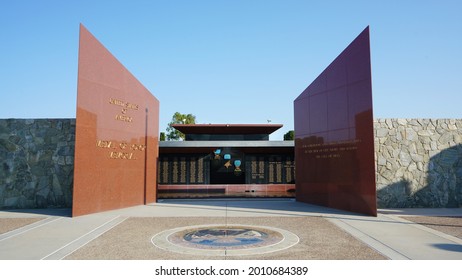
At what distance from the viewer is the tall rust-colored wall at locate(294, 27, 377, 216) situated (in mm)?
13594

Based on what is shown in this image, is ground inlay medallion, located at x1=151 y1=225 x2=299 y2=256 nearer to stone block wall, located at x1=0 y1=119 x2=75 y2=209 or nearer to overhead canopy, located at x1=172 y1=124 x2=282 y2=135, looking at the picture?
stone block wall, located at x1=0 y1=119 x2=75 y2=209

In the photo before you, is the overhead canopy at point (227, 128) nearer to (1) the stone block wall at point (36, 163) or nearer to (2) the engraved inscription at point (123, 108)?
(2) the engraved inscription at point (123, 108)

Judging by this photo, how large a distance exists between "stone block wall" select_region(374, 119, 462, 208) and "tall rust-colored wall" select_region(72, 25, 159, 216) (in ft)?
37.9

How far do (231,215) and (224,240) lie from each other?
4.58 m

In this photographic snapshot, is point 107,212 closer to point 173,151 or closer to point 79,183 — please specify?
point 79,183

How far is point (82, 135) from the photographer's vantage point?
528 inches

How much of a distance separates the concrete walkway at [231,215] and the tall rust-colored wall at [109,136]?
3.34 feet

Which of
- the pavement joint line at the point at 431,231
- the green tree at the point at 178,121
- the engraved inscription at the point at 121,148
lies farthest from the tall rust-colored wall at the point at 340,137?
the green tree at the point at 178,121

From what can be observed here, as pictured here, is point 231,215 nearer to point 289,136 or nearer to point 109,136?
point 109,136

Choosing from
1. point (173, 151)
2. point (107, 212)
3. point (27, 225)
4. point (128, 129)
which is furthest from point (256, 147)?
point (27, 225)

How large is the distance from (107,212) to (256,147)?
40.1ft

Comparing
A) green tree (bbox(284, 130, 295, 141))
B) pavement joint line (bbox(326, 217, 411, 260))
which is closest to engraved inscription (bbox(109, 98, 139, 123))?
pavement joint line (bbox(326, 217, 411, 260))

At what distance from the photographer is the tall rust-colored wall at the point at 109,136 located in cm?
1344
